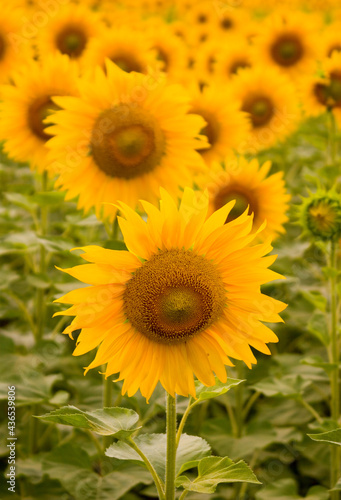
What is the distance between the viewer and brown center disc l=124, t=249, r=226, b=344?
1.31 m

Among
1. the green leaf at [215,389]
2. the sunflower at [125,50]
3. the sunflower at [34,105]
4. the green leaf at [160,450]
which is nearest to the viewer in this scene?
the green leaf at [215,389]

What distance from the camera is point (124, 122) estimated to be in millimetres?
2111

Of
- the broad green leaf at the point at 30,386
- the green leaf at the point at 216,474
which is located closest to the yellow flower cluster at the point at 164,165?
the green leaf at the point at 216,474

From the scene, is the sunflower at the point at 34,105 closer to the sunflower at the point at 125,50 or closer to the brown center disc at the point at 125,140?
the brown center disc at the point at 125,140

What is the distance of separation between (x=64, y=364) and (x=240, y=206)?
105cm

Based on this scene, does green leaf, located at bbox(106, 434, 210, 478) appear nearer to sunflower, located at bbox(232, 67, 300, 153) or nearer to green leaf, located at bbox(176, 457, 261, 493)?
green leaf, located at bbox(176, 457, 261, 493)

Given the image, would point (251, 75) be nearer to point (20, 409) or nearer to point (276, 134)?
point (276, 134)

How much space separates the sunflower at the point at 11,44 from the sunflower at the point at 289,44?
5.63 feet

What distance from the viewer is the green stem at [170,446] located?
1328mm

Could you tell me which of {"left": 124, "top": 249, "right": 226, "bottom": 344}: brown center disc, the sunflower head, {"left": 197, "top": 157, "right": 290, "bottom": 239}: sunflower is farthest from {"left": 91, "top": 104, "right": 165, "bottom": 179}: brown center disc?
{"left": 124, "top": 249, "right": 226, "bottom": 344}: brown center disc

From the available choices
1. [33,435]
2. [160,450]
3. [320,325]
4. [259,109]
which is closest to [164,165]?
[320,325]

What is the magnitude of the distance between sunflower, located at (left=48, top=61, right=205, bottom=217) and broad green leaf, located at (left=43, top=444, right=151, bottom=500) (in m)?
0.82

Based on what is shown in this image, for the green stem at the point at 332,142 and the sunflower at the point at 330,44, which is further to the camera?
the sunflower at the point at 330,44

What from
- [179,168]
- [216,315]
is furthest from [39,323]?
[216,315]
